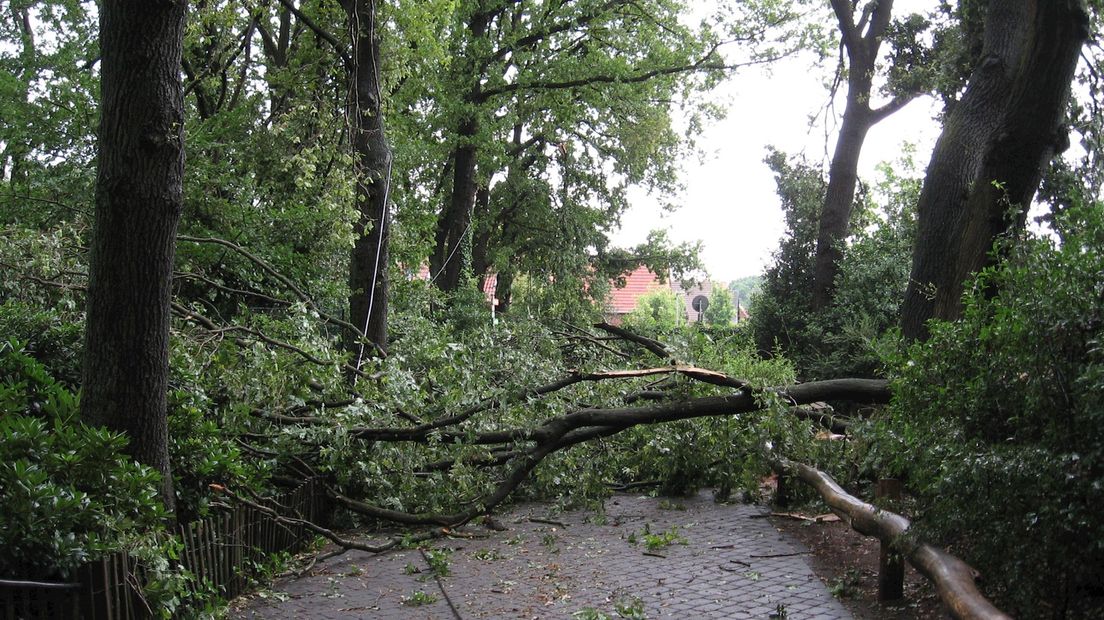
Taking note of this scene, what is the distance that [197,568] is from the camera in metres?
6.18

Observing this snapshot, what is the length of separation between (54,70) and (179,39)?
13.4 m

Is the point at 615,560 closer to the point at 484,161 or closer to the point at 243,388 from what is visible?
the point at 243,388

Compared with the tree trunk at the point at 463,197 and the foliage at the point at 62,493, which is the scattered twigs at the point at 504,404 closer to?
the foliage at the point at 62,493

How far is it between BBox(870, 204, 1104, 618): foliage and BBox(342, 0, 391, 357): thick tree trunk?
7493mm

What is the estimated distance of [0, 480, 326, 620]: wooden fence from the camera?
4.63 metres

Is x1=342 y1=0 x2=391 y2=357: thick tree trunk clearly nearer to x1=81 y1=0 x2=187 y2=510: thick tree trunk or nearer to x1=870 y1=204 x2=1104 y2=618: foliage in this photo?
x1=81 y1=0 x2=187 y2=510: thick tree trunk

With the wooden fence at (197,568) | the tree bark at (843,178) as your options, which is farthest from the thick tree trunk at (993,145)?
the tree bark at (843,178)

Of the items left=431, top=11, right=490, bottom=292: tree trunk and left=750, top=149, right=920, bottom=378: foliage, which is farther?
left=431, top=11, right=490, bottom=292: tree trunk

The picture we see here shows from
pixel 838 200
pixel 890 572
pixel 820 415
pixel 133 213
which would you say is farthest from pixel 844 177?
pixel 133 213

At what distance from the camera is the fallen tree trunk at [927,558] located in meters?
4.47

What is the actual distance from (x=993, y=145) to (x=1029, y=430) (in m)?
4.85

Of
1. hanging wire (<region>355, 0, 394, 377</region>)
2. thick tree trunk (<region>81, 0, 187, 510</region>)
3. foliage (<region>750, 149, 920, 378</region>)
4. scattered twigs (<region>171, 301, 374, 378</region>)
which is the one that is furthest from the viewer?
foliage (<region>750, 149, 920, 378</region>)

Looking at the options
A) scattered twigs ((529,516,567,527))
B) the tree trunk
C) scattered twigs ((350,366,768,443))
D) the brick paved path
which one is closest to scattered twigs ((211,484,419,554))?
the brick paved path

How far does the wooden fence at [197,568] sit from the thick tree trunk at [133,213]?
0.85 metres
